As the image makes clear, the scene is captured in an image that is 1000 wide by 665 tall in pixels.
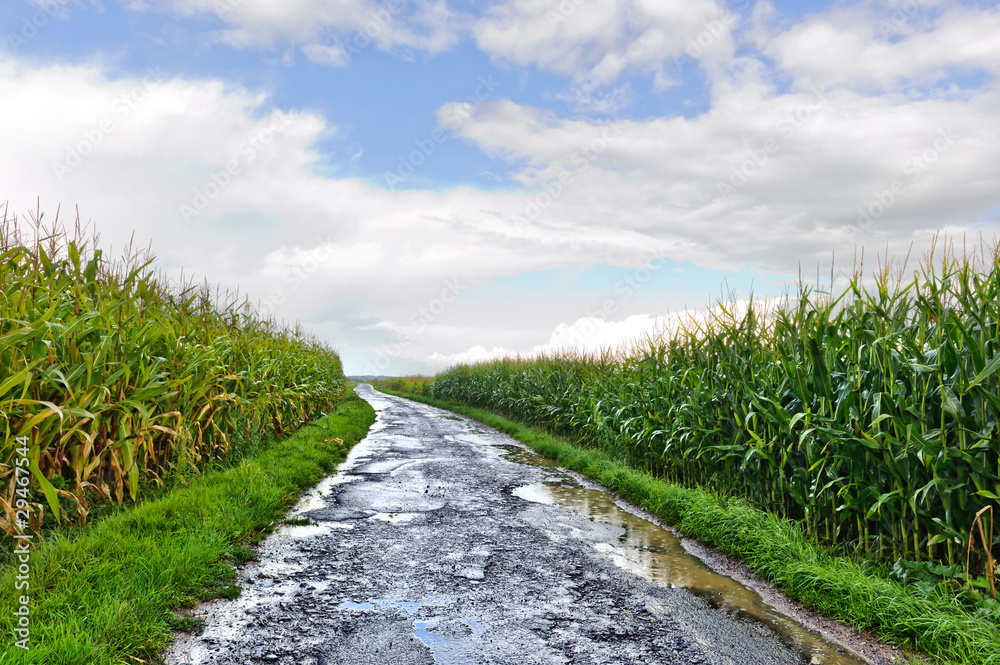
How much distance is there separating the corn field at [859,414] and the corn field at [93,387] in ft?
19.9

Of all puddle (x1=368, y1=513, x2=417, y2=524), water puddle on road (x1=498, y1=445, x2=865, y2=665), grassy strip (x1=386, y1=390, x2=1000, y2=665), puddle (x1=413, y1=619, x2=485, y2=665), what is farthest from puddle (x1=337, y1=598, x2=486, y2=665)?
grassy strip (x1=386, y1=390, x2=1000, y2=665)

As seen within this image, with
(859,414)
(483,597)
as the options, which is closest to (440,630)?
(483,597)

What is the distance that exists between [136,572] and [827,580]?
505 centimetres

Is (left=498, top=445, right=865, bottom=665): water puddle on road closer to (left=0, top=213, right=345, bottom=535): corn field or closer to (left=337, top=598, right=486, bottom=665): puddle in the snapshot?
(left=337, top=598, right=486, bottom=665): puddle

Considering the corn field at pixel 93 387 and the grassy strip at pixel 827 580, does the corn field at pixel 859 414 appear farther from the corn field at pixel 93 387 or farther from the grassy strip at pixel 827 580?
the corn field at pixel 93 387

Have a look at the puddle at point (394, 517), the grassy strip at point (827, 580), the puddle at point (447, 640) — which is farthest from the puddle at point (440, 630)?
the grassy strip at point (827, 580)

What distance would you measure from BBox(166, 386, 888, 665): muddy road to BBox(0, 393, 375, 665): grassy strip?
248 millimetres

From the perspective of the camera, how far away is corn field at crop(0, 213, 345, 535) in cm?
443

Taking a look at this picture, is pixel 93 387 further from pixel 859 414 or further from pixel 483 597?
pixel 859 414

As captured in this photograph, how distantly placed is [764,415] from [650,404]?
131 inches

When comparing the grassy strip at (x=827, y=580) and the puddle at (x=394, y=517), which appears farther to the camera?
the puddle at (x=394, y=517)

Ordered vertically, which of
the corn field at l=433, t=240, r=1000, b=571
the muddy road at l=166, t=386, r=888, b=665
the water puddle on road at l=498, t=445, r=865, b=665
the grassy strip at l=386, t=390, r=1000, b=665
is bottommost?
the water puddle on road at l=498, t=445, r=865, b=665

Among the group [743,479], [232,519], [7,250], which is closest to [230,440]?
[232,519]

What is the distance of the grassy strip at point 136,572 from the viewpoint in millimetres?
3229
